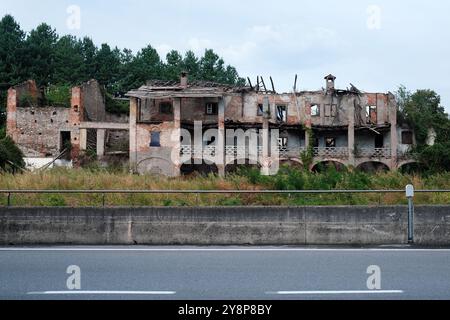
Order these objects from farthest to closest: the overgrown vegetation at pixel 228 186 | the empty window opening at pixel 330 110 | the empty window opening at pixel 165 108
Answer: the empty window opening at pixel 330 110, the empty window opening at pixel 165 108, the overgrown vegetation at pixel 228 186

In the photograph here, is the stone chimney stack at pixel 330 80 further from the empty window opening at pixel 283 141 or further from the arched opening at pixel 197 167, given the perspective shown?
the arched opening at pixel 197 167

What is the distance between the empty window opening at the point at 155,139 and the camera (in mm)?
49959

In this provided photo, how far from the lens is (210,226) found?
1330 centimetres

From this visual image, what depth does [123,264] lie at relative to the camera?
10.4 m

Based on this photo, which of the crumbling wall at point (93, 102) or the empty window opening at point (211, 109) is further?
the crumbling wall at point (93, 102)

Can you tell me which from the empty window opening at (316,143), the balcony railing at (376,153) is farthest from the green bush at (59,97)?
the balcony railing at (376,153)

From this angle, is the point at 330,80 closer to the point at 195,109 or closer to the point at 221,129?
the point at 221,129

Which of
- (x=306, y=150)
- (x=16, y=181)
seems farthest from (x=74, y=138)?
(x=16, y=181)

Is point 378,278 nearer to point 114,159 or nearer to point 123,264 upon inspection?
point 123,264

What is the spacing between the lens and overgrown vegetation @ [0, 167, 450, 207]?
15328 mm

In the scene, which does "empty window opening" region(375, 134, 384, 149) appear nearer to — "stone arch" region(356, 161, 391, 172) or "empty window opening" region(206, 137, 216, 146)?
"stone arch" region(356, 161, 391, 172)

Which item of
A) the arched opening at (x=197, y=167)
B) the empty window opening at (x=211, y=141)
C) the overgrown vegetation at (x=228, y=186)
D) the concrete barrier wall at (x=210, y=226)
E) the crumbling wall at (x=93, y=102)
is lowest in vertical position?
the concrete barrier wall at (x=210, y=226)

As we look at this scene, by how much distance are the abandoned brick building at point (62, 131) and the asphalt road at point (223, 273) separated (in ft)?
135

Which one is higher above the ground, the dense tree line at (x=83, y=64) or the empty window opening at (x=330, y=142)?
the dense tree line at (x=83, y=64)
